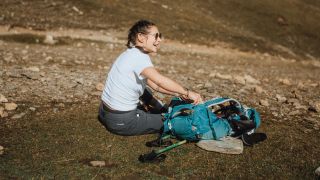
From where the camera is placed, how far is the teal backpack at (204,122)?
7.83 metres

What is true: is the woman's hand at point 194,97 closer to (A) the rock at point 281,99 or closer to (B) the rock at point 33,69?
(A) the rock at point 281,99

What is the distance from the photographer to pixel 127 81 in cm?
778

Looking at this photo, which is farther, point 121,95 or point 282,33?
point 282,33

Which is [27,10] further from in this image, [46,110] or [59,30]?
[46,110]

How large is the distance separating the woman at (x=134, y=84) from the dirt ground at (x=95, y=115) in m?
0.36

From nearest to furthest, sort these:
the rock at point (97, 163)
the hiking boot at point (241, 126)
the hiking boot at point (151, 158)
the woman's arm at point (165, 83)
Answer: the rock at point (97, 163)
the hiking boot at point (151, 158)
the woman's arm at point (165, 83)
the hiking boot at point (241, 126)

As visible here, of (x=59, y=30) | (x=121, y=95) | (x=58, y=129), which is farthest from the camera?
(x=59, y=30)

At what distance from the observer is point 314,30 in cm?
3528

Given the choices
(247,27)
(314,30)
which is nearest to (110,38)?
(247,27)

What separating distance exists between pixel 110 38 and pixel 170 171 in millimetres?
16860

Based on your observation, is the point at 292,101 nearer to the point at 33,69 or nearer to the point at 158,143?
the point at 158,143

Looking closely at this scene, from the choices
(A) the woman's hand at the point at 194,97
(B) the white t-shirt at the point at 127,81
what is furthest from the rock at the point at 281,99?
(B) the white t-shirt at the point at 127,81

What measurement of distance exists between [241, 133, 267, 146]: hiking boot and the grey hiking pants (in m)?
1.60

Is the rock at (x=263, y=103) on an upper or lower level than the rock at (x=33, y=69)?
upper
